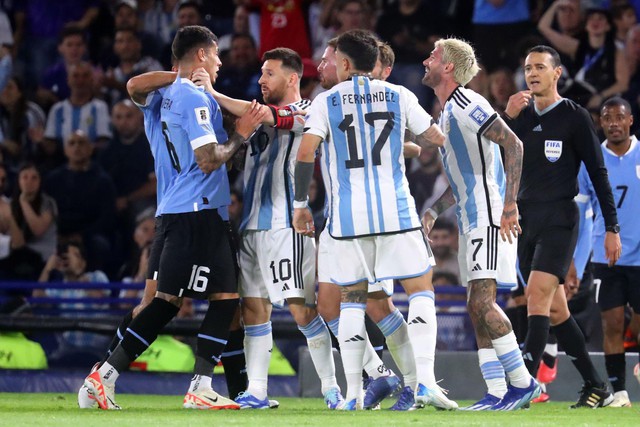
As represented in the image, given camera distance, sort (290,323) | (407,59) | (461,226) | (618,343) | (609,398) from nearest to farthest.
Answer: (461,226), (609,398), (618,343), (290,323), (407,59)

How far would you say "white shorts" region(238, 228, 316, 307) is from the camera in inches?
286

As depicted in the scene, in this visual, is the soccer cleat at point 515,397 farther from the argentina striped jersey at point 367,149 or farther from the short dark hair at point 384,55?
the short dark hair at point 384,55

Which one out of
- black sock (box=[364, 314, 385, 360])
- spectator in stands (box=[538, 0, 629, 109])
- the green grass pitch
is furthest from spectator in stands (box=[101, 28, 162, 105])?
the green grass pitch

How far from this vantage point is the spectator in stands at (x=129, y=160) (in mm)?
13086

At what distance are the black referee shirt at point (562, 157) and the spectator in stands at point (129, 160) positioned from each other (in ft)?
20.2

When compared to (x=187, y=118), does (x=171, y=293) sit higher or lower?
lower

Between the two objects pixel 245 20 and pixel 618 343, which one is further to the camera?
pixel 245 20

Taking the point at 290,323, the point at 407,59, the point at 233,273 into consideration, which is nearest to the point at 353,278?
the point at 233,273

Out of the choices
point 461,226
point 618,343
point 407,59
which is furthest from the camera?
point 407,59

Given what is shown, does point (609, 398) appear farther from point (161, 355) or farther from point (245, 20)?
point (245, 20)

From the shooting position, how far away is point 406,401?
696cm

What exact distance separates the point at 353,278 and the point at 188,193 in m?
1.12

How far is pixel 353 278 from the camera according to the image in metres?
6.67

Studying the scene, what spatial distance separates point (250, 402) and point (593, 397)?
87.7 inches
